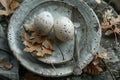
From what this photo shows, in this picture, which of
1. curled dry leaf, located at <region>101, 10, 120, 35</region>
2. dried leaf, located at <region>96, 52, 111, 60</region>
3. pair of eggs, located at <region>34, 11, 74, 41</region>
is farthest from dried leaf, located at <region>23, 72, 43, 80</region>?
curled dry leaf, located at <region>101, 10, 120, 35</region>

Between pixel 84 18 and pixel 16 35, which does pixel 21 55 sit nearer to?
pixel 16 35

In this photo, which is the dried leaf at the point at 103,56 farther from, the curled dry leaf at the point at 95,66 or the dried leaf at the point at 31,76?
the dried leaf at the point at 31,76

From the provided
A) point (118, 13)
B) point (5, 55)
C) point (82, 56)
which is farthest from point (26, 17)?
point (118, 13)

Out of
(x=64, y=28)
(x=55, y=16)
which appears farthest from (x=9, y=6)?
(x=64, y=28)

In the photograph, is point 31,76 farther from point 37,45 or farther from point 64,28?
point 64,28

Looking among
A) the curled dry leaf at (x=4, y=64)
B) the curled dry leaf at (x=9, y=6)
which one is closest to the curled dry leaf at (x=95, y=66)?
the curled dry leaf at (x=4, y=64)

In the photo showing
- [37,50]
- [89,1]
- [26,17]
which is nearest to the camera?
[37,50]

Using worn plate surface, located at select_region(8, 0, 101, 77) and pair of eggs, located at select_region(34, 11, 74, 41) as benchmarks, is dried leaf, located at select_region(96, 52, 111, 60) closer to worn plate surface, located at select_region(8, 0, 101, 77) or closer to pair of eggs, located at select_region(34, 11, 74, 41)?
worn plate surface, located at select_region(8, 0, 101, 77)

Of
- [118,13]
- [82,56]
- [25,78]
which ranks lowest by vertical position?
[25,78]
